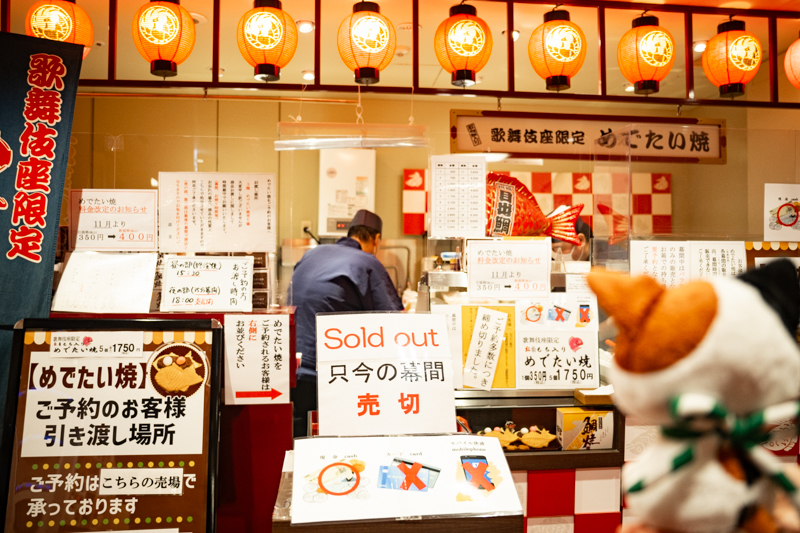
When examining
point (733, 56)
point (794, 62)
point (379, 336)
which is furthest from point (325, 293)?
point (794, 62)

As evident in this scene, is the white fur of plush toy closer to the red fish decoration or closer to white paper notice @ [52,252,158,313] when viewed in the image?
the red fish decoration

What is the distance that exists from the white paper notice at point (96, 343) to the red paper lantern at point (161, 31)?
1.72 metres

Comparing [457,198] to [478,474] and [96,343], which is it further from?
[96,343]

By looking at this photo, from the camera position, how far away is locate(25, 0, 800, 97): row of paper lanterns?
9.73ft

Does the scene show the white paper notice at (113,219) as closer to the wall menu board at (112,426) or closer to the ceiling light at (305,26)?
the wall menu board at (112,426)

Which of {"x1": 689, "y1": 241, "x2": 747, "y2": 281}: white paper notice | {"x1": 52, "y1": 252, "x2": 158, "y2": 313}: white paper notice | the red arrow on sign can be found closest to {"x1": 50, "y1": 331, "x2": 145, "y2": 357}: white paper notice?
{"x1": 52, "y1": 252, "x2": 158, "y2": 313}: white paper notice

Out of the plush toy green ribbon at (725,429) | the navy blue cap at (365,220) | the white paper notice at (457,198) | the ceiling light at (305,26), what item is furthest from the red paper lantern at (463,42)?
the plush toy green ribbon at (725,429)

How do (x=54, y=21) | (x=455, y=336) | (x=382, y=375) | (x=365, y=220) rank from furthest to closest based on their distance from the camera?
(x=365, y=220) → (x=54, y=21) → (x=455, y=336) → (x=382, y=375)

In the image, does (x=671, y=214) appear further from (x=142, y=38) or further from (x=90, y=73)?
(x=90, y=73)

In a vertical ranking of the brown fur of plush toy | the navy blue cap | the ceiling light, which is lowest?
the brown fur of plush toy

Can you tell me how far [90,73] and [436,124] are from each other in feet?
11.4

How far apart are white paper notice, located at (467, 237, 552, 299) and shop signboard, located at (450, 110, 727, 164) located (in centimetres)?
61

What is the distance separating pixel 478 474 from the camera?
1.67 m

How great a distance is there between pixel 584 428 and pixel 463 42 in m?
2.17
